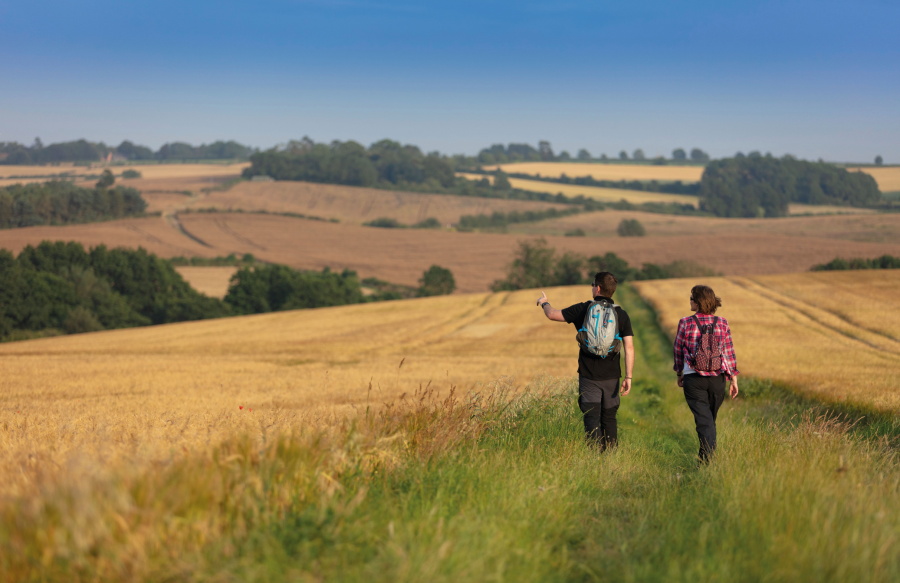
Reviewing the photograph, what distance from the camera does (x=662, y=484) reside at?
5.41 m

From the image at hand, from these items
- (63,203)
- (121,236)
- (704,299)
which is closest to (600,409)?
(704,299)

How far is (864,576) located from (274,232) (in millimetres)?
107836

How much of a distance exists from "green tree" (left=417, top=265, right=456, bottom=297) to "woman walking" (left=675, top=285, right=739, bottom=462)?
64744 millimetres

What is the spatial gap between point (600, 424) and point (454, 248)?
3453 inches

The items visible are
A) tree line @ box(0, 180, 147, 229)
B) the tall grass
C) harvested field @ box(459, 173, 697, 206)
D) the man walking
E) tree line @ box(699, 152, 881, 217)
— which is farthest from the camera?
harvested field @ box(459, 173, 697, 206)

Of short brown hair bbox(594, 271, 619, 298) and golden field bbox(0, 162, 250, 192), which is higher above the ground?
golden field bbox(0, 162, 250, 192)

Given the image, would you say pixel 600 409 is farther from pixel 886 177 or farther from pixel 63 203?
pixel 886 177

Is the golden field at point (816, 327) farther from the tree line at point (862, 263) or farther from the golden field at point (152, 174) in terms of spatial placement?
the golden field at point (152, 174)

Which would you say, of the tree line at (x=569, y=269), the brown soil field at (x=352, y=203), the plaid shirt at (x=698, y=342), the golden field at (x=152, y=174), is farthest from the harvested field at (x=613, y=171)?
the plaid shirt at (x=698, y=342)

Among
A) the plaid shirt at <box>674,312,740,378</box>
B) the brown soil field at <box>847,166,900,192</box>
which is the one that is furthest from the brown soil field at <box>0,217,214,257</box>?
the brown soil field at <box>847,166,900,192</box>

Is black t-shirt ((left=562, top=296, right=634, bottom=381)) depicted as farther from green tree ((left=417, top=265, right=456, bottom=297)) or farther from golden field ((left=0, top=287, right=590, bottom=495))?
green tree ((left=417, top=265, right=456, bottom=297))

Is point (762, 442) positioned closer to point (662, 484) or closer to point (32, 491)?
point (662, 484)

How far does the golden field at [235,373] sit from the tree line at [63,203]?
62891 millimetres

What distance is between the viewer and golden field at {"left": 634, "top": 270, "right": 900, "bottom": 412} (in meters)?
15.2
